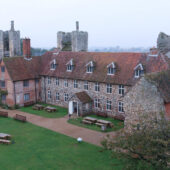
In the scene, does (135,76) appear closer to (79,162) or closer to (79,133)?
(79,133)

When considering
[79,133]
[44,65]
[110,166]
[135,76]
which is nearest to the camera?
[110,166]

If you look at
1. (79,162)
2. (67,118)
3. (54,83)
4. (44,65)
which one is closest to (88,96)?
(67,118)

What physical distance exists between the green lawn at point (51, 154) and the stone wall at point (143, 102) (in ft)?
12.0

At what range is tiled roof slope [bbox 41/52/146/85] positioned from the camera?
3084cm

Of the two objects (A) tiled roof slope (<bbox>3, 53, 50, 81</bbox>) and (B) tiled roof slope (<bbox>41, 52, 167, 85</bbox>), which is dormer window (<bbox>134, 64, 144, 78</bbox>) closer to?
(B) tiled roof slope (<bbox>41, 52, 167, 85</bbox>)

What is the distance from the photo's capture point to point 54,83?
38938 mm

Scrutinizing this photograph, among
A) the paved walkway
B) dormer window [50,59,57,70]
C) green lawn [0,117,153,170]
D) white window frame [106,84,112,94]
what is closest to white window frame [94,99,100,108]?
white window frame [106,84,112,94]

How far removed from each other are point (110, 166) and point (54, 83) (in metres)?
22.5

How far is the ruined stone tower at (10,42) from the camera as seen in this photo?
47.1 meters

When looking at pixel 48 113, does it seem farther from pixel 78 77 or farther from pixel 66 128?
pixel 66 128

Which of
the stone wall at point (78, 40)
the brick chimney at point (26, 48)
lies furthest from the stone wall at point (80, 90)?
the stone wall at point (78, 40)

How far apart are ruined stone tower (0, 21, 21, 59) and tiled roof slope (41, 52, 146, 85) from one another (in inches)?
446

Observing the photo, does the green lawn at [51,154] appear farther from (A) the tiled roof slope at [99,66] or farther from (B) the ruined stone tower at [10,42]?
(B) the ruined stone tower at [10,42]

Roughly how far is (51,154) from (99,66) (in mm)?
16485
